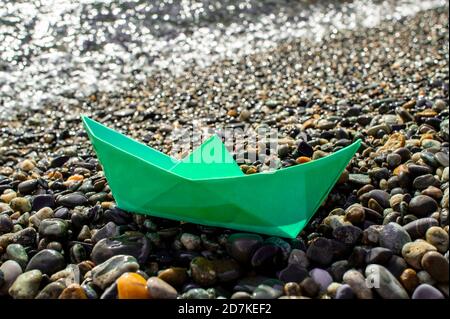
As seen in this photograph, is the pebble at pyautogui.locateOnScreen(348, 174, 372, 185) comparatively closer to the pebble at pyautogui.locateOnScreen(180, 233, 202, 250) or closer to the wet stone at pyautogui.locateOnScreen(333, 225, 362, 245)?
the wet stone at pyautogui.locateOnScreen(333, 225, 362, 245)

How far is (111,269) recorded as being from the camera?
2.20 metres

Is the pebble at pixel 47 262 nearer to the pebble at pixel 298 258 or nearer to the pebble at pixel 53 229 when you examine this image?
the pebble at pixel 53 229

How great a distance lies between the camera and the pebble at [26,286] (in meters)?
2.17

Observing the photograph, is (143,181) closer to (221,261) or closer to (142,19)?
(221,261)

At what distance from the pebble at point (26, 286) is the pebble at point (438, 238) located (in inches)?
68.2

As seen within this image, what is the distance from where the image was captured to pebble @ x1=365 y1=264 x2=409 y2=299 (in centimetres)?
200

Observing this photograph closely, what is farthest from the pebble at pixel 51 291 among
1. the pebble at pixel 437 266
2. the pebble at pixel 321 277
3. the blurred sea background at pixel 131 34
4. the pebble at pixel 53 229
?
the blurred sea background at pixel 131 34

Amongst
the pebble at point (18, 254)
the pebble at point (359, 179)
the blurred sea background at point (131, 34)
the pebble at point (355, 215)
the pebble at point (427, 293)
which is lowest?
the pebble at point (427, 293)

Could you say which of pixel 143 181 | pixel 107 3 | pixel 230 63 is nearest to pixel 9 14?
pixel 107 3

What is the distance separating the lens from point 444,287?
2.04 m

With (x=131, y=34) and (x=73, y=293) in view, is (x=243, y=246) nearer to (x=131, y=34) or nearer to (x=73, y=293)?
(x=73, y=293)

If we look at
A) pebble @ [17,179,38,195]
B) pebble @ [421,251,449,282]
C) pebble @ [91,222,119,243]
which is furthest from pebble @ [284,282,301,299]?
pebble @ [17,179,38,195]

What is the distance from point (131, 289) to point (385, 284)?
3.37 ft
